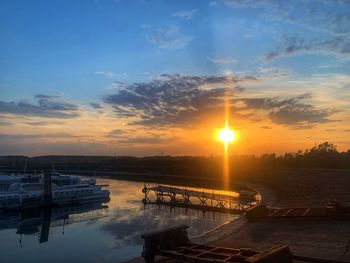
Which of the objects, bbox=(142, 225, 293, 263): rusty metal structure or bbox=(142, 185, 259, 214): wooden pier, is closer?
bbox=(142, 225, 293, 263): rusty metal structure

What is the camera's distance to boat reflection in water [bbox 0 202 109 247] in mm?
42844

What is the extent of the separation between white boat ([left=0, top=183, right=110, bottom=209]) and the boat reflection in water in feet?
5.02

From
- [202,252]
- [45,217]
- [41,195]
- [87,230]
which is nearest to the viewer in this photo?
[202,252]

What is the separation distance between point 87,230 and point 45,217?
15.4 metres

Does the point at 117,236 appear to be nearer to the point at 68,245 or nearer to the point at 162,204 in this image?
the point at 68,245

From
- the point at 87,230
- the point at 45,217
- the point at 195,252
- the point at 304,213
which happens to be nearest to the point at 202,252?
the point at 195,252

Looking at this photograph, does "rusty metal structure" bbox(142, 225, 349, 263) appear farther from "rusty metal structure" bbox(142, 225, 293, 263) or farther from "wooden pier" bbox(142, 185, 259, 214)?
"wooden pier" bbox(142, 185, 259, 214)

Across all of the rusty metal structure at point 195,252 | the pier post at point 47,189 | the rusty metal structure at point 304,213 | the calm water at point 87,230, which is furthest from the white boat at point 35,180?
the rusty metal structure at point 195,252

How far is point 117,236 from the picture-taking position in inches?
1379

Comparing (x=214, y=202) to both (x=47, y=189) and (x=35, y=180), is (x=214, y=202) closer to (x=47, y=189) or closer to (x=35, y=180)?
(x=47, y=189)

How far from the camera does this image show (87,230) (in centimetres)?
4041

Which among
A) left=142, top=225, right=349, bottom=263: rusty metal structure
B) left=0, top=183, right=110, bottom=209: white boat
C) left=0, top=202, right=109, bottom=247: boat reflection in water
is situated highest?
left=142, top=225, right=349, bottom=263: rusty metal structure

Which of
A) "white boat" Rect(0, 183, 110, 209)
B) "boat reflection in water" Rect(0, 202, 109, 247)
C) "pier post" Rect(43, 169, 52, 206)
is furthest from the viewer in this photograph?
"pier post" Rect(43, 169, 52, 206)

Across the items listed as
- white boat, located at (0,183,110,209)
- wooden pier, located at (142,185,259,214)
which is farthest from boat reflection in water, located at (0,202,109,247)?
wooden pier, located at (142,185,259,214)
